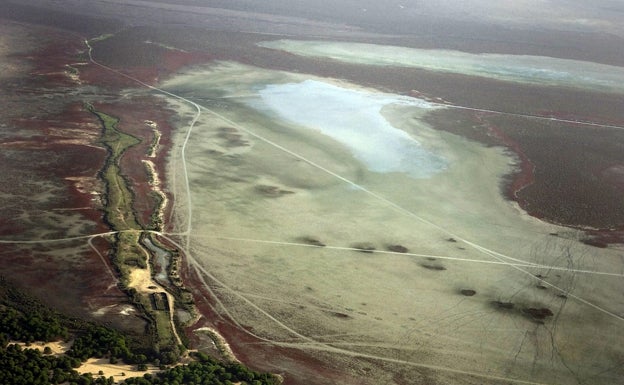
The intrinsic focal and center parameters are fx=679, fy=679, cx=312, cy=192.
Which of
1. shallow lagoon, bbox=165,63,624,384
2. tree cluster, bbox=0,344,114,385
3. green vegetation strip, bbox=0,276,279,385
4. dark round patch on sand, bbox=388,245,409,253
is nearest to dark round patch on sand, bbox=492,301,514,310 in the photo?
shallow lagoon, bbox=165,63,624,384

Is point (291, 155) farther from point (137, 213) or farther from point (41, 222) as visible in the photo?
point (41, 222)

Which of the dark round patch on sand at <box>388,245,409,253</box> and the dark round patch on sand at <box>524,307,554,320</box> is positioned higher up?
the dark round patch on sand at <box>388,245,409,253</box>

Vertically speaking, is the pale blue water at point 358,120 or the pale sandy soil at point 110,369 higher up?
the pale blue water at point 358,120

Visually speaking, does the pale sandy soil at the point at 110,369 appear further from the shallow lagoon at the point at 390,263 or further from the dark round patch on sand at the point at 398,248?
the dark round patch on sand at the point at 398,248

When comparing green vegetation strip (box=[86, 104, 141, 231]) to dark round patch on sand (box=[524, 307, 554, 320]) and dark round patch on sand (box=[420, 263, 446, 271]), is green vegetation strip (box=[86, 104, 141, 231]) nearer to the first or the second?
dark round patch on sand (box=[420, 263, 446, 271])

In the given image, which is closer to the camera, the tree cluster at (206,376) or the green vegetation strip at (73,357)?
the green vegetation strip at (73,357)

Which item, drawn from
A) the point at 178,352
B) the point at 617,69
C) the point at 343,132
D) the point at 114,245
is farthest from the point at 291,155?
the point at 617,69

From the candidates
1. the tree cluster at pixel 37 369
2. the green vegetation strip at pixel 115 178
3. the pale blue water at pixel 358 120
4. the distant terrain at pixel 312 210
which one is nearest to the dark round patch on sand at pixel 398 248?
the distant terrain at pixel 312 210
